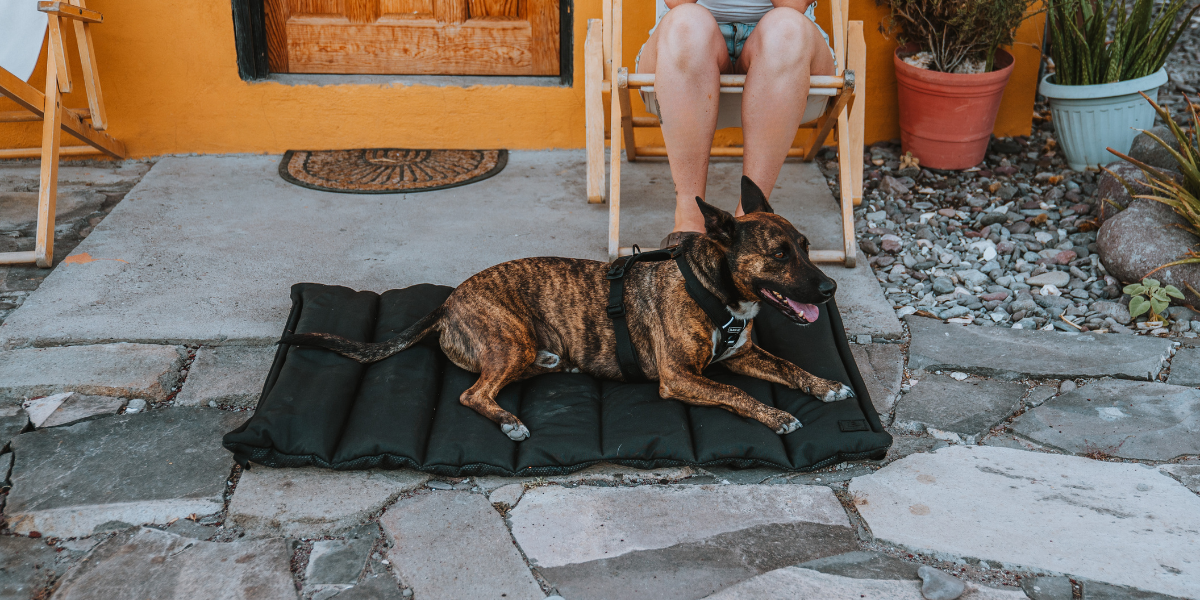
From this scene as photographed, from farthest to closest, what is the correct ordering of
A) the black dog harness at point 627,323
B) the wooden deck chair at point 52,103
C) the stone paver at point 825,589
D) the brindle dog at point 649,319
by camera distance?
the wooden deck chair at point 52,103 → the black dog harness at point 627,323 → the brindle dog at point 649,319 → the stone paver at point 825,589

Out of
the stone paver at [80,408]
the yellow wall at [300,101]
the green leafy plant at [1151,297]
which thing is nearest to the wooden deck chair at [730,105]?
the yellow wall at [300,101]

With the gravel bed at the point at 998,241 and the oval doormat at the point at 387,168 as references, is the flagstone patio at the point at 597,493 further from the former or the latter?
the oval doormat at the point at 387,168

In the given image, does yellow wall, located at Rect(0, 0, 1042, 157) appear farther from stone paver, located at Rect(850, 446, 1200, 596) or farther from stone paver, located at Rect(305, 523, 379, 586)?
stone paver, located at Rect(305, 523, 379, 586)

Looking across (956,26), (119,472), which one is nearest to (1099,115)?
(956,26)

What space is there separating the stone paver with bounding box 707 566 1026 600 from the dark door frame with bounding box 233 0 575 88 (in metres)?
3.29

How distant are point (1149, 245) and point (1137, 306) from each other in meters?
0.33

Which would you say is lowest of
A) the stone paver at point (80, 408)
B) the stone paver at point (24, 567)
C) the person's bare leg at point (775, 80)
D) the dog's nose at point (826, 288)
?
the stone paver at point (24, 567)

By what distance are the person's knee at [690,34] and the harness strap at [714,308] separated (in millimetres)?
960

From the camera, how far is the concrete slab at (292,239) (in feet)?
10.4

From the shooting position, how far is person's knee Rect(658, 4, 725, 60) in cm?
316

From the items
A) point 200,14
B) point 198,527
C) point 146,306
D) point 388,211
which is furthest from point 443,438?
point 200,14

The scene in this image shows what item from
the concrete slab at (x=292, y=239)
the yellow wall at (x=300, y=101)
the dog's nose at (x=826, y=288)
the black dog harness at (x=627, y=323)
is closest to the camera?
the dog's nose at (x=826, y=288)

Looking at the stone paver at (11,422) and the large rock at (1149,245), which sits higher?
the large rock at (1149,245)

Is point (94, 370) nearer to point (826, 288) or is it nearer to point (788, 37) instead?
point (826, 288)
